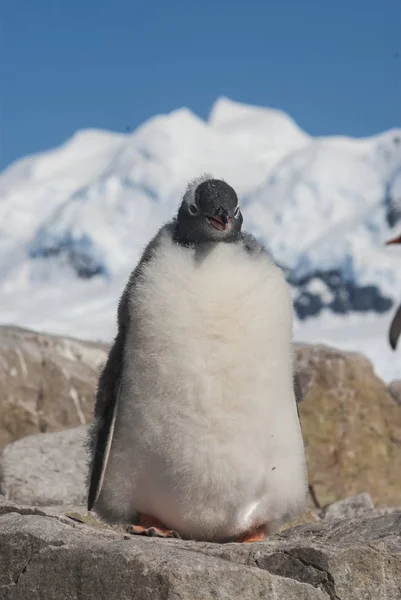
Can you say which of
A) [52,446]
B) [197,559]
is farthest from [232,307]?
[52,446]

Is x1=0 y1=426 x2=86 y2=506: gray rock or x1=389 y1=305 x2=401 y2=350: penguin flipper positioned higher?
x1=389 y1=305 x2=401 y2=350: penguin flipper

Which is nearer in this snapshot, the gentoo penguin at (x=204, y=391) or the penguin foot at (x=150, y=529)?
the gentoo penguin at (x=204, y=391)

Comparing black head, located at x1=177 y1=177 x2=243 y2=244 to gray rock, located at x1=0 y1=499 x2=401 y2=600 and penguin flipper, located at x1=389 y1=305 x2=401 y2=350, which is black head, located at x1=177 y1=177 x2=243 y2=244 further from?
penguin flipper, located at x1=389 y1=305 x2=401 y2=350

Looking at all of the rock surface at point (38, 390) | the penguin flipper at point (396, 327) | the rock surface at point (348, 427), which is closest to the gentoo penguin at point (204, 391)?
the penguin flipper at point (396, 327)

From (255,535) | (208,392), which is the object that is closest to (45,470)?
(255,535)

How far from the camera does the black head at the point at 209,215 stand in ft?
14.8

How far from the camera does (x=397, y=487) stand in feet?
34.3

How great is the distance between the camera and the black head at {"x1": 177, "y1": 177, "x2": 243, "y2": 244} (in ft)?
14.8

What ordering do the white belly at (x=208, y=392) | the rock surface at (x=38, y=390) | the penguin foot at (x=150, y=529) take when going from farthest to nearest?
the rock surface at (x=38, y=390) → the penguin foot at (x=150, y=529) → the white belly at (x=208, y=392)

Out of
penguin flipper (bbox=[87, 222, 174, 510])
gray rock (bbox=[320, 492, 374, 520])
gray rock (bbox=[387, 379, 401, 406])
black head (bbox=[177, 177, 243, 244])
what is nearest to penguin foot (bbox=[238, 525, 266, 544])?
penguin flipper (bbox=[87, 222, 174, 510])

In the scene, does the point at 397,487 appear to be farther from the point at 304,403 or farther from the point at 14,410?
the point at 14,410

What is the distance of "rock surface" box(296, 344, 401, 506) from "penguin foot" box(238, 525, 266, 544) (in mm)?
5333

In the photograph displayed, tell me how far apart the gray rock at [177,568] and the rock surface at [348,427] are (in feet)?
20.2

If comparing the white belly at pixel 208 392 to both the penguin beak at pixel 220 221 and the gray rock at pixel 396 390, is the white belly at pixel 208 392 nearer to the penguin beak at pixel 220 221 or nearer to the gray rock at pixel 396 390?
the penguin beak at pixel 220 221
